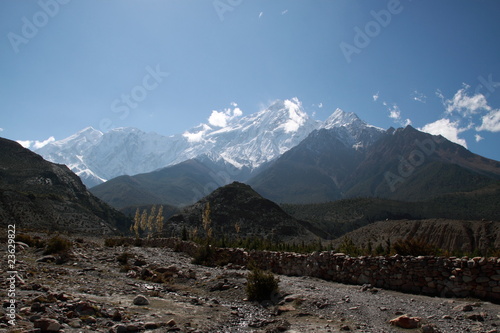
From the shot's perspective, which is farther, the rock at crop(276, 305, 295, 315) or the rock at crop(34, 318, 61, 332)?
the rock at crop(276, 305, 295, 315)

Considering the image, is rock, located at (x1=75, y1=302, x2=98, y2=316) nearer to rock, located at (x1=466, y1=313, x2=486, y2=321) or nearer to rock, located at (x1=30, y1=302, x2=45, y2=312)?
rock, located at (x1=30, y1=302, x2=45, y2=312)

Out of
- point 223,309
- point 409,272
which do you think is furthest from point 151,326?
point 409,272

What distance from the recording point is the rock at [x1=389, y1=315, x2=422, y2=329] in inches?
329

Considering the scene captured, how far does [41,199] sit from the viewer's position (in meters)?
72.6

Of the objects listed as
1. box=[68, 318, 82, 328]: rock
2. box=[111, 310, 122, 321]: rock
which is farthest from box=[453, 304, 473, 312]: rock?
box=[68, 318, 82, 328]: rock

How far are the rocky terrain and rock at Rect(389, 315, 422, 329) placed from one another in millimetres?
22

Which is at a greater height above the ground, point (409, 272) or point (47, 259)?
point (409, 272)

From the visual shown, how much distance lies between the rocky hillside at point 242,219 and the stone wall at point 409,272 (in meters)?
54.1

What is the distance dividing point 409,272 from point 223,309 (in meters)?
6.83

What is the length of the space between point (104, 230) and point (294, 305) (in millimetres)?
76601

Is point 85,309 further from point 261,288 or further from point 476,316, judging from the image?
point 476,316

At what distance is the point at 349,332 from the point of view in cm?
827

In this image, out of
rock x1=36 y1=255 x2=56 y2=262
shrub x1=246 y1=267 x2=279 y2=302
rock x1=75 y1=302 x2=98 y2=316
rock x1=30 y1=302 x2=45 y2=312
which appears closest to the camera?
rock x1=30 y1=302 x2=45 y2=312

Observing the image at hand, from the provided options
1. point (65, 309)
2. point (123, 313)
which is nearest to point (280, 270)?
point (123, 313)
